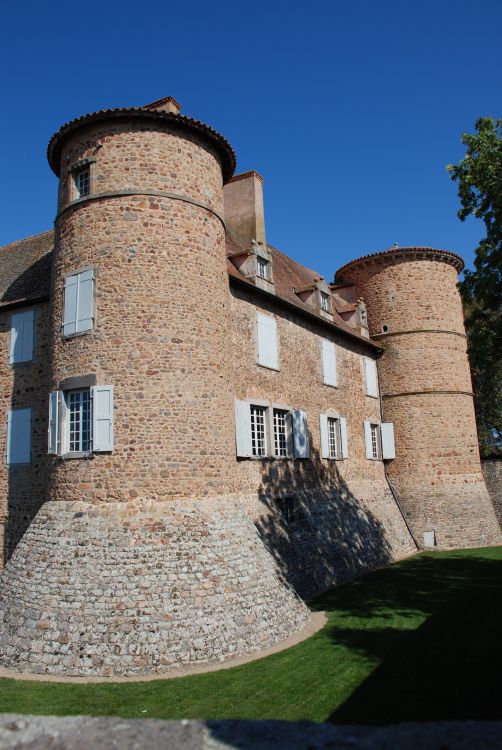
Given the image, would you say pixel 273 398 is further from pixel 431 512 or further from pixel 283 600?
pixel 431 512

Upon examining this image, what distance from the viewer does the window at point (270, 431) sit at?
13828 mm

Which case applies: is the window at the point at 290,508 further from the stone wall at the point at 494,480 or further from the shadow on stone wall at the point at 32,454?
the stone wall at the point at 494,480

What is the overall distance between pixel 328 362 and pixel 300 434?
11.7 ft

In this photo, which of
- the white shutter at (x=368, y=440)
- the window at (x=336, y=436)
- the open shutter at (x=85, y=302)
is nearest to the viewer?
the open shutter at (x=85, y=302)

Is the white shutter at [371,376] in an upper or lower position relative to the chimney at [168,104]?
lower

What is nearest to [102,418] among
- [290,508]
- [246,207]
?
[290,508]

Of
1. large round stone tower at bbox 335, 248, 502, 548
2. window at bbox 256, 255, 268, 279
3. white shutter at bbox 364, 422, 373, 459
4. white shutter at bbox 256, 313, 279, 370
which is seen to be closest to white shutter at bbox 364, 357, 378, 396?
large round stone tower at bbox 335, 248, 502, 548

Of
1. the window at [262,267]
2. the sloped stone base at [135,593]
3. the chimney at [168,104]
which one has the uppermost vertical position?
the chimney at [168,104]

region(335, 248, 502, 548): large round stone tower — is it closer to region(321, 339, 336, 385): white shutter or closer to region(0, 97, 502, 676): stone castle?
region(0, 97, 502, 676): stone castle

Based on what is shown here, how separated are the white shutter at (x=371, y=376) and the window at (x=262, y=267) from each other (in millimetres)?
7186

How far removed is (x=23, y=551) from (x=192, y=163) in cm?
867

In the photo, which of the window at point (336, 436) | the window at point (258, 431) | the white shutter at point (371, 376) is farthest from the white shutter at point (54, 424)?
the white shutter at point (371, 376)

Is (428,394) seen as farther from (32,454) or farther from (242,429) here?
(32,454)

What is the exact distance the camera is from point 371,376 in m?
22.1
